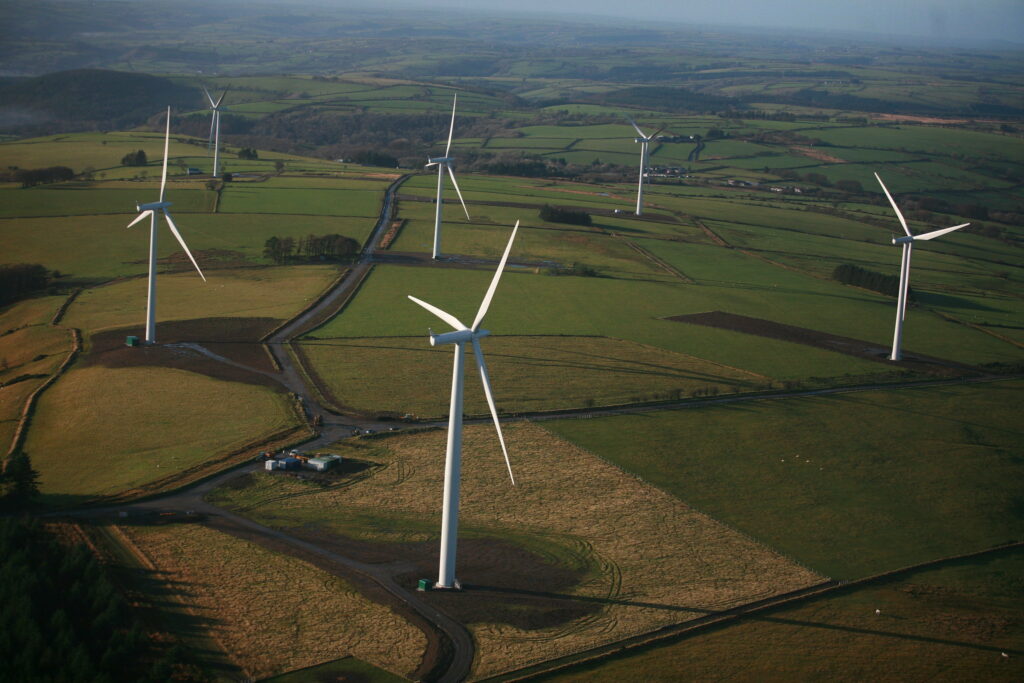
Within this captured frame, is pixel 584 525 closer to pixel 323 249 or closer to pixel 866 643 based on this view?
pixel 866 643

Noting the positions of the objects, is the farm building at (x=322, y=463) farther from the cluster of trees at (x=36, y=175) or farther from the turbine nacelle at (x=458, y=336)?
the cluster of trees at (x=36, y=175)

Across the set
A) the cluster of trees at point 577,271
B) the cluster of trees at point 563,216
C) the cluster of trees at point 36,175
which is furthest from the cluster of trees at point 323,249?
the cluster of trees at point 36,175

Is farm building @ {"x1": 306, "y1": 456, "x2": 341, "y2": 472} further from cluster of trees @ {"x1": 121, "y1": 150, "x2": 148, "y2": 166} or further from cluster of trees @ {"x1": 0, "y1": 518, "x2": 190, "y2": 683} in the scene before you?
cluster of trees @ {"x1": 121, "y1": 150, "x2": 148, "y2": 166}

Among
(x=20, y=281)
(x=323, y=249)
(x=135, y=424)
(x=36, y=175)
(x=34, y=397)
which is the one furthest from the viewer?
(x=36, y=175)

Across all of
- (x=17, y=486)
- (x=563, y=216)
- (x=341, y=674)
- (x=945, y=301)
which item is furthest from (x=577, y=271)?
(x=341, y=674)

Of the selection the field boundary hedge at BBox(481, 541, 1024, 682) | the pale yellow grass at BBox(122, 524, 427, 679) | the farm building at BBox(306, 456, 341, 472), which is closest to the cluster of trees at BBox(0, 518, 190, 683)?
the pale yellow grass at BBox(122, 524, 427, 679)

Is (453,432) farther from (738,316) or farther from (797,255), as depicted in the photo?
(797,255)
